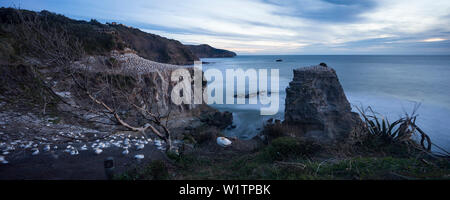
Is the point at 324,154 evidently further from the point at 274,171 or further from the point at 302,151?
the point at 274,171

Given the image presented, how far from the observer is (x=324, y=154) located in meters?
5.59

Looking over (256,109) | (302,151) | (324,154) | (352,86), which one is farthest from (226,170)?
(352,86)

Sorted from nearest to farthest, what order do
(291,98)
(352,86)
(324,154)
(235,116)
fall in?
(324,154), (291,98), (235,116), (352,86)

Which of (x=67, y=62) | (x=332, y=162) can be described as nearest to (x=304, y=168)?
(x=332, y=162)

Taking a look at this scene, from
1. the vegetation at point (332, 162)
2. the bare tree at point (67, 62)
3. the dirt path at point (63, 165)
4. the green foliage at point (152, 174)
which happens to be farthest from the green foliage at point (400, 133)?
the dirt path at point (63, 165)

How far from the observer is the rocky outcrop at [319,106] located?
960 cm

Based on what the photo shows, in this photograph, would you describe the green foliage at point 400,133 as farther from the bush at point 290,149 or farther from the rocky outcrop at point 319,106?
the rocky outcrop at point 319,106

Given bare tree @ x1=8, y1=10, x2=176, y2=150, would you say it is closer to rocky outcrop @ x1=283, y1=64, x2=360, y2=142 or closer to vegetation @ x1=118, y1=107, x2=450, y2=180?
vegetation @ x1=118, y1=107, x2=450, y2=180

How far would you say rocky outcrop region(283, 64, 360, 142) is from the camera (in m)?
9.60

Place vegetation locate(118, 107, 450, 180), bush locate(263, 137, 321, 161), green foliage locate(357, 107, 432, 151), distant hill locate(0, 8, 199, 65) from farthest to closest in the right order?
distant hill locate(0, 8, 199, 65) < green foliage locate(357, 107, 432, 151) < bush locate(263, 137, 321, 161) < vegetation locate(118, 107, 450, 180)

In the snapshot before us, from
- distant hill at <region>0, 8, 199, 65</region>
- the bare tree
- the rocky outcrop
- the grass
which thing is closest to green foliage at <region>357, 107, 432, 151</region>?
the grass

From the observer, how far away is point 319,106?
980 cm
